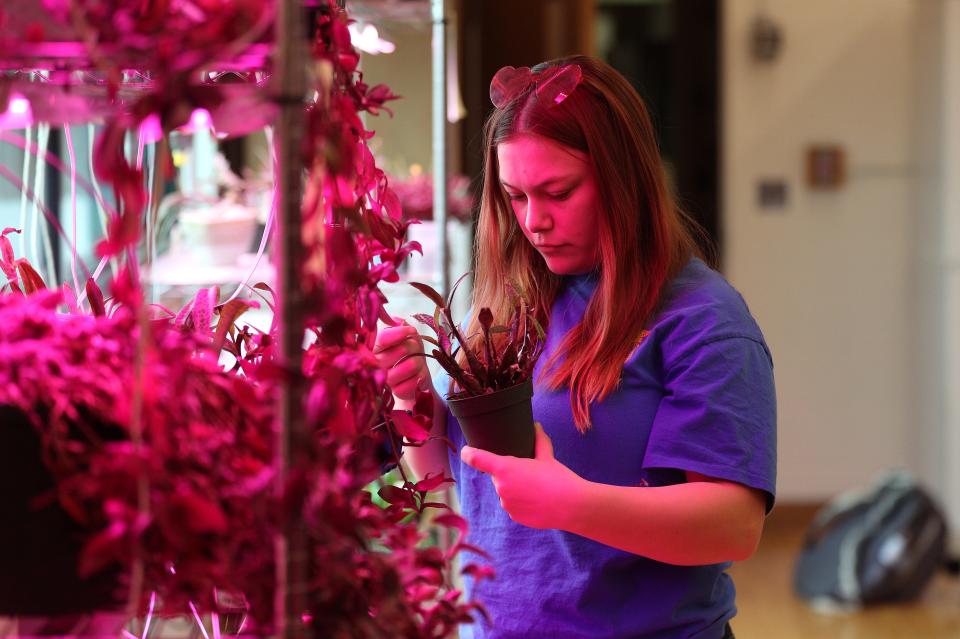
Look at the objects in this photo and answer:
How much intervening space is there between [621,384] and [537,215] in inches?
7.5

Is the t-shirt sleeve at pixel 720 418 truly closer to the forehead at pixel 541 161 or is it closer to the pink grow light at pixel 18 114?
the forehead at pixel 541 161

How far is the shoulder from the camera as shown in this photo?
1.08 m

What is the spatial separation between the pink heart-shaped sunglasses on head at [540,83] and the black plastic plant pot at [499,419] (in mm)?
326

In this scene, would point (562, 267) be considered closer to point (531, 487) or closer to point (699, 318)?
point (699, 318)

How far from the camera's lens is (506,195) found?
1284 mm

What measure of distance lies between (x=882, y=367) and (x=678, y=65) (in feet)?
5.14

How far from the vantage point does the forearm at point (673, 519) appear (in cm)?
93

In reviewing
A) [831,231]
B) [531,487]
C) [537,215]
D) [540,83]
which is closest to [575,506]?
[531,487]

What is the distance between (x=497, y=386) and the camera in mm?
937

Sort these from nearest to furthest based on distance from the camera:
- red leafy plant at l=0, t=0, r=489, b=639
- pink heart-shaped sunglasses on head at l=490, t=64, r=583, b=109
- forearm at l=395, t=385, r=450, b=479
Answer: red leafy plant at l=0, t=0, r=489, b=639, pink heart-shaped sunglasses on head at l=490, t=64, r=583, b=109, forearm at l=395, t=385, r=450, b=479

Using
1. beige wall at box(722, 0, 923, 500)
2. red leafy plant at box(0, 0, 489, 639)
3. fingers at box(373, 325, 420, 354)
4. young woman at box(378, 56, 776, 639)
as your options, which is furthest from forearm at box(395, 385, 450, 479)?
beige wall at box(722, 0, 923, 500)

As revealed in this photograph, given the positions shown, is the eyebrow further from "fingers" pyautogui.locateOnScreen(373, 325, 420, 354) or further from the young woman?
"fingers" pyautogui.locateOnScreen(373, 325, 420, 354)

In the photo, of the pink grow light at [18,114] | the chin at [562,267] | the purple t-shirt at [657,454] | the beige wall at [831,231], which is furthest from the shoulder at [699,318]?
the beige wall at [831,231]

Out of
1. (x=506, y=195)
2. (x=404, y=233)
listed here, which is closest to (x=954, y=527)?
(x=506, y=195)
